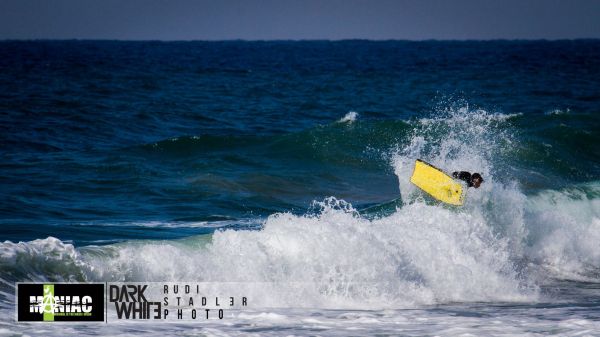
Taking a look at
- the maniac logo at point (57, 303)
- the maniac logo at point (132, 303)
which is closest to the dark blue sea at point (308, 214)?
the maniac logo at point (57, 303)

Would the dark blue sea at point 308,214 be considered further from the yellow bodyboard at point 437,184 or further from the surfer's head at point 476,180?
the surfer's head at point 476,180

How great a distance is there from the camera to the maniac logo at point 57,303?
6547mm

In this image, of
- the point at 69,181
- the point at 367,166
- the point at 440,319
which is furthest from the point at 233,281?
the point at 367,166

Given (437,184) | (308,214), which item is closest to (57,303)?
(437,184)

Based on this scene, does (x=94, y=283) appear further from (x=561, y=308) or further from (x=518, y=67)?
(x=518, y=67)

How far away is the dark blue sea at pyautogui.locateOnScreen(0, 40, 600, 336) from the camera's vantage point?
25.6ft

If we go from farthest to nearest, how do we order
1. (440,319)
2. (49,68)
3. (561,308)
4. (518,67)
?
(518,67) < (49,68) < (561,308) < (440,319)

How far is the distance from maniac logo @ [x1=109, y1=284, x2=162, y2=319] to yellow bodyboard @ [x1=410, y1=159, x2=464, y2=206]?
12.2ft

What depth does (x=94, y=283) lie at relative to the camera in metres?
7.66

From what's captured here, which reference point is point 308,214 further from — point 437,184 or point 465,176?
point 465,176

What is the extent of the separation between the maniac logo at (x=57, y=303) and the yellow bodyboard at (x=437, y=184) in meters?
4.19

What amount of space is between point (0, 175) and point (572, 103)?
23.3 metres

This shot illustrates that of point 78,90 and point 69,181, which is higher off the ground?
point 78,90

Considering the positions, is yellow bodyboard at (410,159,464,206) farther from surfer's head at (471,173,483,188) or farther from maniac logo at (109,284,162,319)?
maniac logo at (109,284,162,319)
